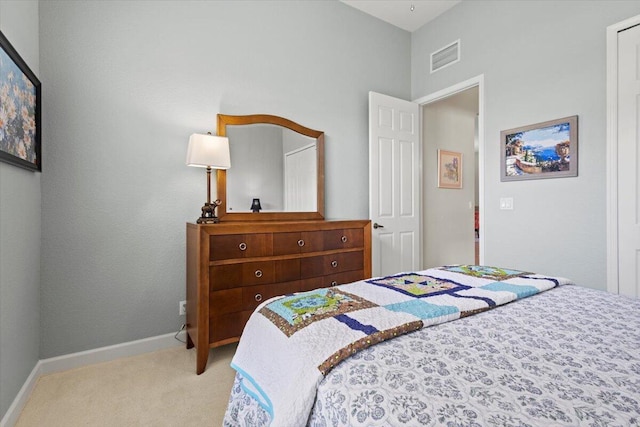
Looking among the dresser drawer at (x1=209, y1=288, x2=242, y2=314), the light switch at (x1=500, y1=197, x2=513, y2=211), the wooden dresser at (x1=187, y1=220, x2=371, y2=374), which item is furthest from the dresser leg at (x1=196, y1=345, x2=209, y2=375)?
the light switch at (x1=500, y1=197, x2=513, y2=211)

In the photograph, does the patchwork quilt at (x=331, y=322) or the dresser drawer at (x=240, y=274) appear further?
the dresser drawer at (x=240, y=274)

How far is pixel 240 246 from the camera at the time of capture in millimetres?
2158

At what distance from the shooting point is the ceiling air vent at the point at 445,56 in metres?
3.33

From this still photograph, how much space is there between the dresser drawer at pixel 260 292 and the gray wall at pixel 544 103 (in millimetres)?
2015

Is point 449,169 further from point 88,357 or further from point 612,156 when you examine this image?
point 88,357

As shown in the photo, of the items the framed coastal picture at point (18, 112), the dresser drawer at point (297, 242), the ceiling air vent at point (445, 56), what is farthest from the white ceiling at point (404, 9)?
the framed coastal picture at point (18, 112)

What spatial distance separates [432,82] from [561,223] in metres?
1.99

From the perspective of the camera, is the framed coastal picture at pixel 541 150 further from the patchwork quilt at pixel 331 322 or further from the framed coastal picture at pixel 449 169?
the patchwork quilt at pixel 331 322

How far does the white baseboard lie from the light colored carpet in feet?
0.13

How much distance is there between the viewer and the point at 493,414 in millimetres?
629

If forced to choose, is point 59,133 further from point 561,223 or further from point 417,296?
point 561,223

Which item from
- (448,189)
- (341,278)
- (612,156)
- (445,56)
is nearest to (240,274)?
(341,278)

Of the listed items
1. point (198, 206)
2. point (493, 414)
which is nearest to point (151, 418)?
point (198, 206)

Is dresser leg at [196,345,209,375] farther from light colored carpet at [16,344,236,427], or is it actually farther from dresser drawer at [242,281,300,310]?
dresser drawer at [242,281,300,310]
